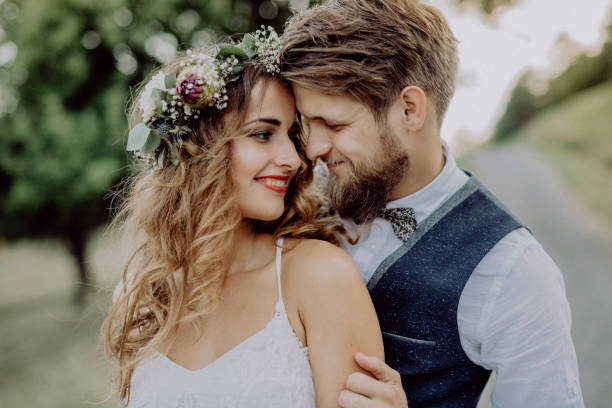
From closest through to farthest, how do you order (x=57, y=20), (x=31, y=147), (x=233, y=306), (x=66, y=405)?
(x=233, y=306), (x=66, y=405), (x=57, y=20), (x=31, y=147)

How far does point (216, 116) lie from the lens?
218 cm

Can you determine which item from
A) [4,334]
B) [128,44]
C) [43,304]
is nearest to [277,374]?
[128,44]

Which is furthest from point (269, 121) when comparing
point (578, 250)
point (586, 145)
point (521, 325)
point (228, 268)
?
point (586, 145)

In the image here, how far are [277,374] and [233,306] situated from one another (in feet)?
1.30

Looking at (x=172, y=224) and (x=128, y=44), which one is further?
(x=128, y=44)

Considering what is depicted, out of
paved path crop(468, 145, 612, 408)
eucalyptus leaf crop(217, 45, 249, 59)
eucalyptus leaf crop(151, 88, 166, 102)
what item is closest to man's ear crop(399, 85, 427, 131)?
eucalyptus leaf crop(217, 45, 249, 59)

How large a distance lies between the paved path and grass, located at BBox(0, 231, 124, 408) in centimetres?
452

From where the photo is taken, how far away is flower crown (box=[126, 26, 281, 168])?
6.97 feet

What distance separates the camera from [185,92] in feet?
6.87

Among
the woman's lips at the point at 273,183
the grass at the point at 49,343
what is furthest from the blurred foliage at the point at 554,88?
the woman's lips at the point at 273,183

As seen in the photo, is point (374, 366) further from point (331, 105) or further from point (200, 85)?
point (200, 85)

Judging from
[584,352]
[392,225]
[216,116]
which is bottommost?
[584,352]

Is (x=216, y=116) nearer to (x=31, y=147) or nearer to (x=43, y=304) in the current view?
(x=31, y=147)

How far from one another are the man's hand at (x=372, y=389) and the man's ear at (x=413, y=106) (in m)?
1.09
